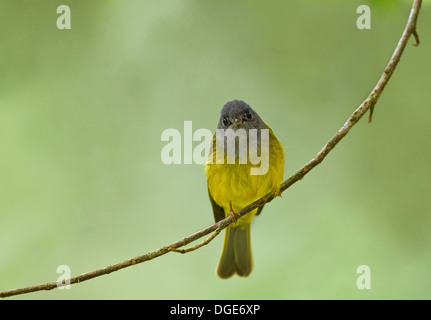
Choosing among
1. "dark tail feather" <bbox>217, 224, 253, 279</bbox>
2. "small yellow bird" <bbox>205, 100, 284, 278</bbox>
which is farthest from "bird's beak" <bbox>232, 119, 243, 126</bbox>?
"dark tail feather" <bbox>217, 224, 253, 279</bbox>

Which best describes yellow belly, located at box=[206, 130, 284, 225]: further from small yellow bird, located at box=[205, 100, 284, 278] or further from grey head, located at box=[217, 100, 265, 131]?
grey head, located at box=[217, 100, 265, 131]

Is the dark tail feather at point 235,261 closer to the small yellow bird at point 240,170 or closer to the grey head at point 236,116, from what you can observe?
the small yellow bird at point 240,170

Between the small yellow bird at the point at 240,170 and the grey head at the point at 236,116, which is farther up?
the grey head at the point at 236,116

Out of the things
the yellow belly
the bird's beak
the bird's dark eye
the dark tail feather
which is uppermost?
the bird's dark eye

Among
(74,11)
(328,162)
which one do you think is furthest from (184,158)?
(74,11)

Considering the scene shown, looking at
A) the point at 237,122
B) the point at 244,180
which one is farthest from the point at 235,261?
the point at 237,122

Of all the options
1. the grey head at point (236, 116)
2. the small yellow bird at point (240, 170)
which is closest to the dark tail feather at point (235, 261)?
the small yellow bird at point (240, 170)

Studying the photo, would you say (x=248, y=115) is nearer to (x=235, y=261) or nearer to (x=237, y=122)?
(x=237, y=122)

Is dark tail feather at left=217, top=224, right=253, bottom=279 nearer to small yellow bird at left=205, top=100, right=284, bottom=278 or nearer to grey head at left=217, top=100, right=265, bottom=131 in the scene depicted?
small yellow bird at left=205, top=100, right=284, bottom=278

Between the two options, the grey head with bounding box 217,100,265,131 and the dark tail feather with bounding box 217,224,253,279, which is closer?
the grey head with bounding box 217,100,265,131

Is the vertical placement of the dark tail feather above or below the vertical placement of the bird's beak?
below

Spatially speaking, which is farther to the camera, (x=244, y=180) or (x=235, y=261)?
(x=235, y=261)

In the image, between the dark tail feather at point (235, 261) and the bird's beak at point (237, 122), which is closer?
the bird's beak at point (237, 122)

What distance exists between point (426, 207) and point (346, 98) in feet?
3.66
